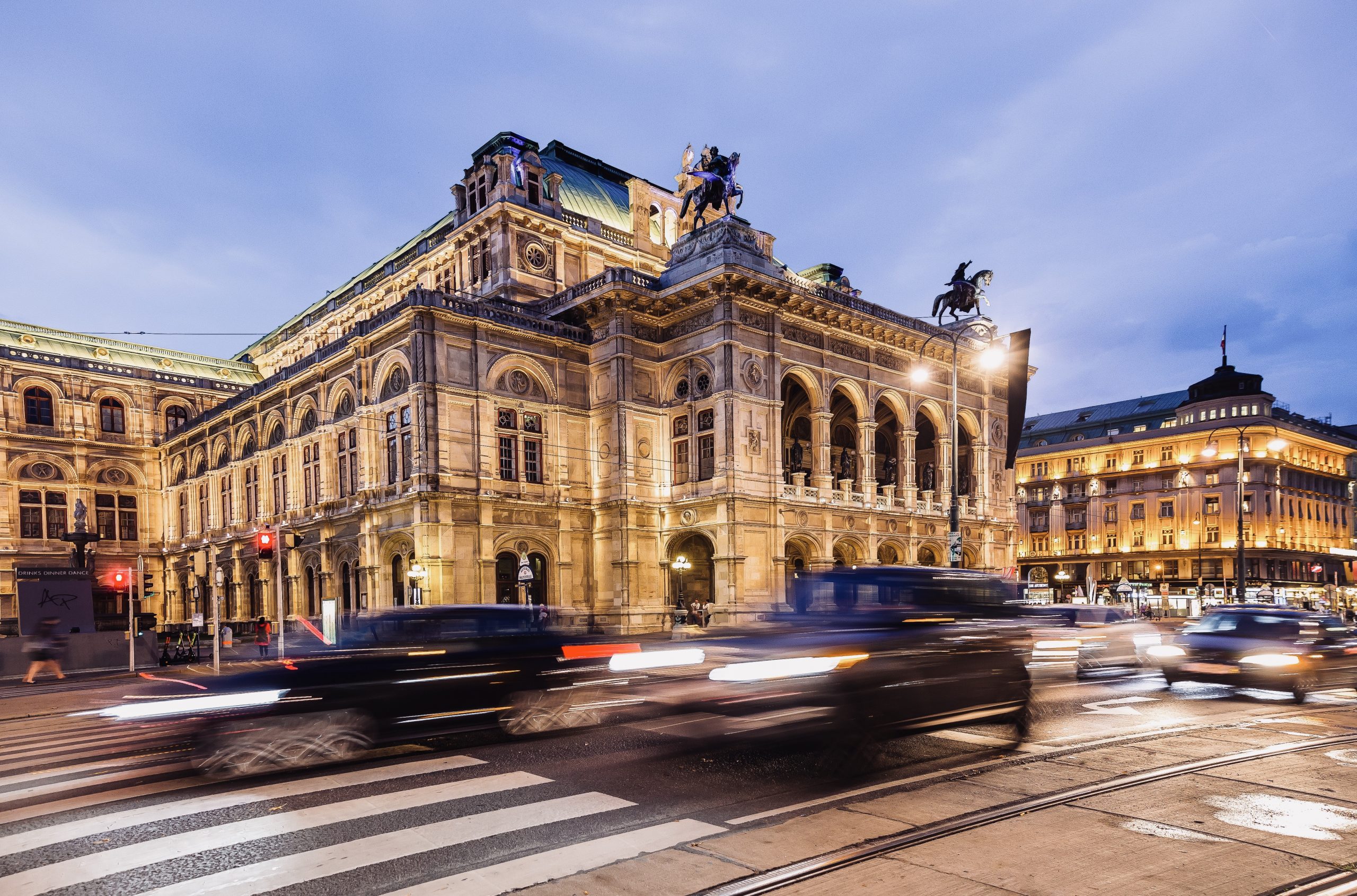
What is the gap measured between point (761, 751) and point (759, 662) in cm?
102

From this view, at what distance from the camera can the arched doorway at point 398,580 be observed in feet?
119

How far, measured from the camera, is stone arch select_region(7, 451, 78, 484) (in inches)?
2132

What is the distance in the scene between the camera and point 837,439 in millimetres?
48656

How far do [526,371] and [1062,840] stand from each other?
3302 cm

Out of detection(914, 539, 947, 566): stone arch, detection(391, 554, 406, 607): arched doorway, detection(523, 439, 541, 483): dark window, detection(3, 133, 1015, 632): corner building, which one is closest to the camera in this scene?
detection(3, 133, 1015, 632): corner building

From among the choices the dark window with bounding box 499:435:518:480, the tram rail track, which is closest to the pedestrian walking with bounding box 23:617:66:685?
the dark window with bounding box 499:435:518:480

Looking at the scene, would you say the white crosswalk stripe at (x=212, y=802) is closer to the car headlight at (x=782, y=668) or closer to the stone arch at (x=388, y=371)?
the car headlight at (x=782, y=668)

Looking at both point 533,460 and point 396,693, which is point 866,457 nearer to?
point 533,460

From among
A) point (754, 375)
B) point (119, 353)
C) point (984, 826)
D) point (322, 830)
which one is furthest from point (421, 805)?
point (119, 353)

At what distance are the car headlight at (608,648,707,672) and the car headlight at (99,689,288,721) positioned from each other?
4.33 m

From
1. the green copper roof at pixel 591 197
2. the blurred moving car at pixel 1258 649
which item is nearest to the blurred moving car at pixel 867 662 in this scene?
the blurred moving car at pixel 1258 649

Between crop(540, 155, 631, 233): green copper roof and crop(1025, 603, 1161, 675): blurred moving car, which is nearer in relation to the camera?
crop(1025, 603, 1161, 675): blurred moving car

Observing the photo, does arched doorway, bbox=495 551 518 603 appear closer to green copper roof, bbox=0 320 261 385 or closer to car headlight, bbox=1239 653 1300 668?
car headlight, bbox=1239 653 1300 668

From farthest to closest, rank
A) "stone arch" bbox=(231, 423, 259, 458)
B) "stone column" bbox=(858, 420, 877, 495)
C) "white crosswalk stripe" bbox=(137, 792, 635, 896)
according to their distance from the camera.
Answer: "stone arch" bbox=(231, 423, 259, 458) → "stone column" bbox=(858, 420, 877, 495) → "white crosswalk stripe" bbox=(137, 792, 635, 896)
